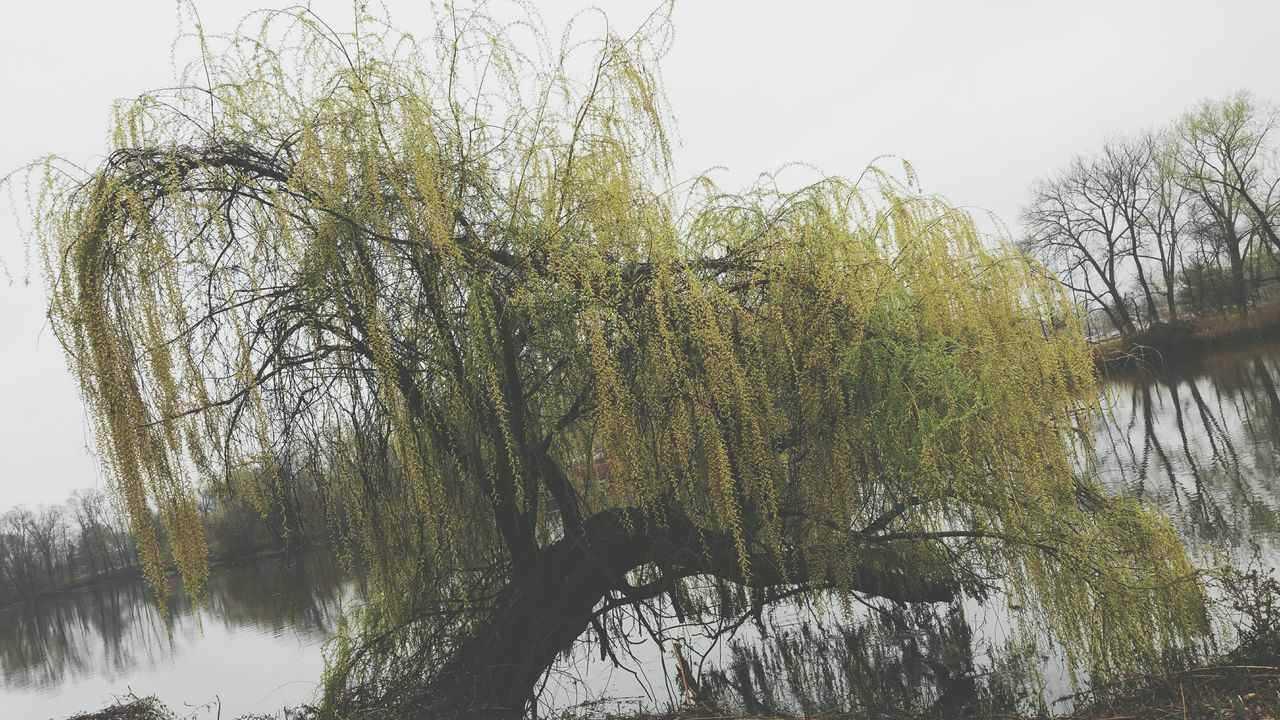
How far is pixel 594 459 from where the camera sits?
5434 mm

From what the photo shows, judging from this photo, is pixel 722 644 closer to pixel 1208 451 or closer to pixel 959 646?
pixel 959 646

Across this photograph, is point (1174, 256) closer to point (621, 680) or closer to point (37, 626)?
point (621, 680)

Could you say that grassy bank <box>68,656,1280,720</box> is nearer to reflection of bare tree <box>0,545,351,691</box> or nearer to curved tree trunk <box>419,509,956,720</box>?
curved tree trunk <box>419,509,956,720</box>

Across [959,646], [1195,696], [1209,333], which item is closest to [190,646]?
[959,646]

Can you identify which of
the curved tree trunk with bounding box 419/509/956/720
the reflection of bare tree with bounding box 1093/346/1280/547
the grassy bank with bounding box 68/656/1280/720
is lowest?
the reflection of bare tree with bounding box 1093/346/1280/547

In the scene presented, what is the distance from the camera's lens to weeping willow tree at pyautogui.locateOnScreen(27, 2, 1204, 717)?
3619mm

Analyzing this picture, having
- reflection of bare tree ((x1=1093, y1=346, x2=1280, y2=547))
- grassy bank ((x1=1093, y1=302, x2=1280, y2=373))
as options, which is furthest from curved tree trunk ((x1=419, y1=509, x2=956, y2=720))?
grassy bank ((x1=1093, y1=302, x2=1280, y2=373))

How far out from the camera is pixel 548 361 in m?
4.39

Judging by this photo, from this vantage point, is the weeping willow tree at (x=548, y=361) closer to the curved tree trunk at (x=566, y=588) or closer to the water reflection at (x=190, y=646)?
the curved tree trunk at (x=566, y=588)

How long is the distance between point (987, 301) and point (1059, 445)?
2.73 ft

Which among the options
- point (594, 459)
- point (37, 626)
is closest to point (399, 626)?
point (594, 459)

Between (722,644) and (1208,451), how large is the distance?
8.12 meters

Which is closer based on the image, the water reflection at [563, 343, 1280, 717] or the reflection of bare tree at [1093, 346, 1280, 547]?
the water reflection at [563, 343, 1280, 717]

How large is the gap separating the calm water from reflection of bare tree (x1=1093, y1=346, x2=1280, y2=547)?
0.10ft
